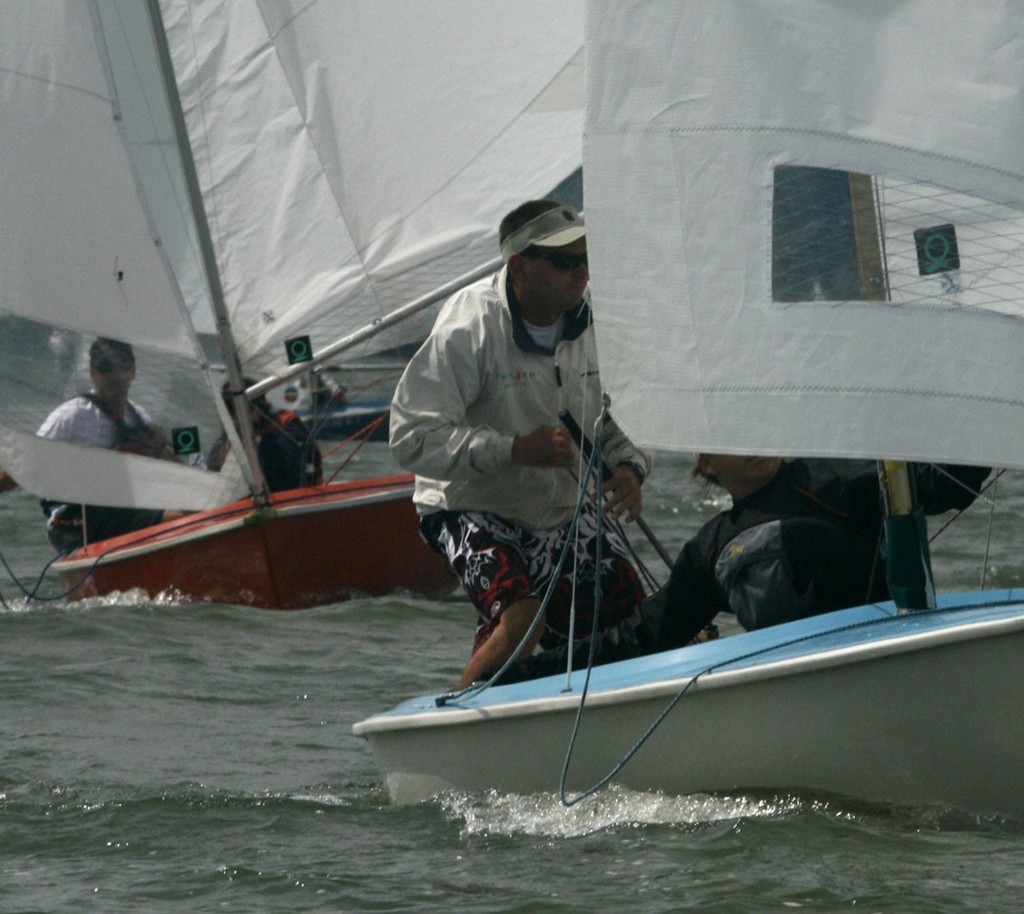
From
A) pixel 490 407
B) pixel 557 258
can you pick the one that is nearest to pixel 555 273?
pixel 557 258

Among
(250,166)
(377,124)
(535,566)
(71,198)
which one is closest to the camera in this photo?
(535,566)

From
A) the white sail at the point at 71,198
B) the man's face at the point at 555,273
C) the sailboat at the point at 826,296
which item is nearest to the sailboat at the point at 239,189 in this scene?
the white sail at the point at 71,198

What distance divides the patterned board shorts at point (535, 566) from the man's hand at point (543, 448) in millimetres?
206

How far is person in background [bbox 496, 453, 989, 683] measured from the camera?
3973 mm

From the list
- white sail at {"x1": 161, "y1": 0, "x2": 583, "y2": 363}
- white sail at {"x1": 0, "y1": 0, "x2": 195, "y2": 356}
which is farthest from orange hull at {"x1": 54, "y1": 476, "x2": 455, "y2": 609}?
white sail at {"x1": 161, "y1": 0, "x2": 583, "y2": 363}

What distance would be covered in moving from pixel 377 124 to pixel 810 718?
574 centimetres

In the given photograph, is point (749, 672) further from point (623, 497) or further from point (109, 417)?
point (109, 417)

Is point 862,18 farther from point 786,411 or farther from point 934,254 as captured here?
point 786,411

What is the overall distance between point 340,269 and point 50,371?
1292 millimetres

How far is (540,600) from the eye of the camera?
4.59 m

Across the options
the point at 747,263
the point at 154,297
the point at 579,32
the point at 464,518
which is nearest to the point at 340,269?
the point at 154,297

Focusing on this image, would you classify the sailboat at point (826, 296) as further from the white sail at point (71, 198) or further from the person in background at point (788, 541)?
the white sail at point (71, 198)

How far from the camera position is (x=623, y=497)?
4457 mm

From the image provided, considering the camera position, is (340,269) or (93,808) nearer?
(93,808)
